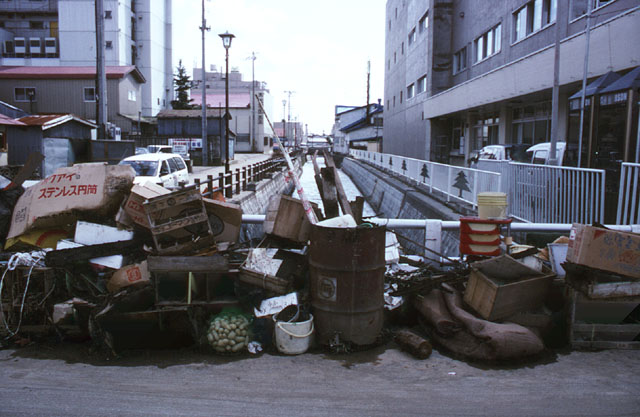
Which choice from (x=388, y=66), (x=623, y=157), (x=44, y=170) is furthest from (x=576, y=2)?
(x=388, y=66)

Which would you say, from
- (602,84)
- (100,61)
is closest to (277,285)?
(602,84)

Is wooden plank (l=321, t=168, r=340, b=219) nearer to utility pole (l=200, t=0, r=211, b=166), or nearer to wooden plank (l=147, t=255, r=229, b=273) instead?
wooden plank (l=147, t=255, r=229, b=273)

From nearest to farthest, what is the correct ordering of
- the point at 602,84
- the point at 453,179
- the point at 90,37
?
the point at 602,84
the point at 453,179
the point at 90,37

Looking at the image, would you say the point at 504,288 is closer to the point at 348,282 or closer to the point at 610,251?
the point at 610,251

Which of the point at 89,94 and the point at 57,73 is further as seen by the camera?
the point at 89,94

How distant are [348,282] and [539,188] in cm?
691

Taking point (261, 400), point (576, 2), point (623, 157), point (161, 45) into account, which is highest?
point (161, 45)

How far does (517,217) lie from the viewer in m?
10.9

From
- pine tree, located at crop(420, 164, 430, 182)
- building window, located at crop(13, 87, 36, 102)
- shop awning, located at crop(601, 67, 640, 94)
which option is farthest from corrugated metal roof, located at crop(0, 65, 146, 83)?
shop awning, located at crop(601, 67, 640, 94)

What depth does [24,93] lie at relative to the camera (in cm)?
4441

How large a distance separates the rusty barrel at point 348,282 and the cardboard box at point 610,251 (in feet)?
6.23

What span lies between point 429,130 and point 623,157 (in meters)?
27.1

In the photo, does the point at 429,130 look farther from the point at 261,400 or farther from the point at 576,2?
the point at 261,400

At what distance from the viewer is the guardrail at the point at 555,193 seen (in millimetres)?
8156
